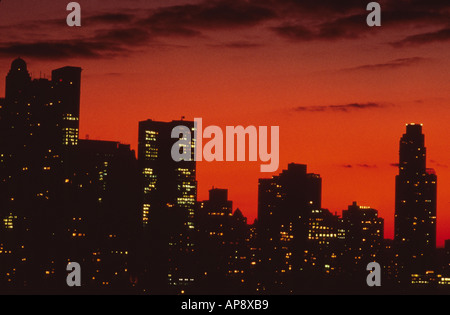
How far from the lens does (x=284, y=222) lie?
86.5m

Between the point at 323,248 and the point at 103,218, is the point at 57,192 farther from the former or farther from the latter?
the point at 323,248

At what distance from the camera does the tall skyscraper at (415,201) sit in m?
93.4

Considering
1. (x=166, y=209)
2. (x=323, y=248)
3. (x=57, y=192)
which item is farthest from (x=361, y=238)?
(x=57, y=192)

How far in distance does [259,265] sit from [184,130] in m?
19.0

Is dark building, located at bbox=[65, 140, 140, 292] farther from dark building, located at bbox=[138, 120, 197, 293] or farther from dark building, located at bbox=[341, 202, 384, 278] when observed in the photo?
dark building, located at bbox=[341, 202, 384, 278]

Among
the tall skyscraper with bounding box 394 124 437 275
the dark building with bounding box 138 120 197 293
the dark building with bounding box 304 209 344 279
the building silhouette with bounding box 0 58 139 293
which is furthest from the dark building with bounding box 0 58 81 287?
the tall skyscraper with bounding box 394 124 437 275

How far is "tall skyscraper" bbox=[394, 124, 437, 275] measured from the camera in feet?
307

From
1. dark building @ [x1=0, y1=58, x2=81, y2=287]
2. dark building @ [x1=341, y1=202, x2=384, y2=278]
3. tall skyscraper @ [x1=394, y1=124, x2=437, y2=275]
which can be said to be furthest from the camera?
tall skyscraper @ [x1=394, y1=124, x2=437, y2=275]

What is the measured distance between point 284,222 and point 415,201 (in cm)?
1942

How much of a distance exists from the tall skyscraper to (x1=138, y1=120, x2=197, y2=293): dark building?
25.4 meters

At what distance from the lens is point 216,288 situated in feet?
255

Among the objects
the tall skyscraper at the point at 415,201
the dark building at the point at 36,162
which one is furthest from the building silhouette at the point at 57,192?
the tall skyscraper at the point at 415,201

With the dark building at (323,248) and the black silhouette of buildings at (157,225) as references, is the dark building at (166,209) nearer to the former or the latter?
the black silhouette of buildings at (157,225)

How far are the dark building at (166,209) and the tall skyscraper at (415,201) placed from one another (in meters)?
25.4
